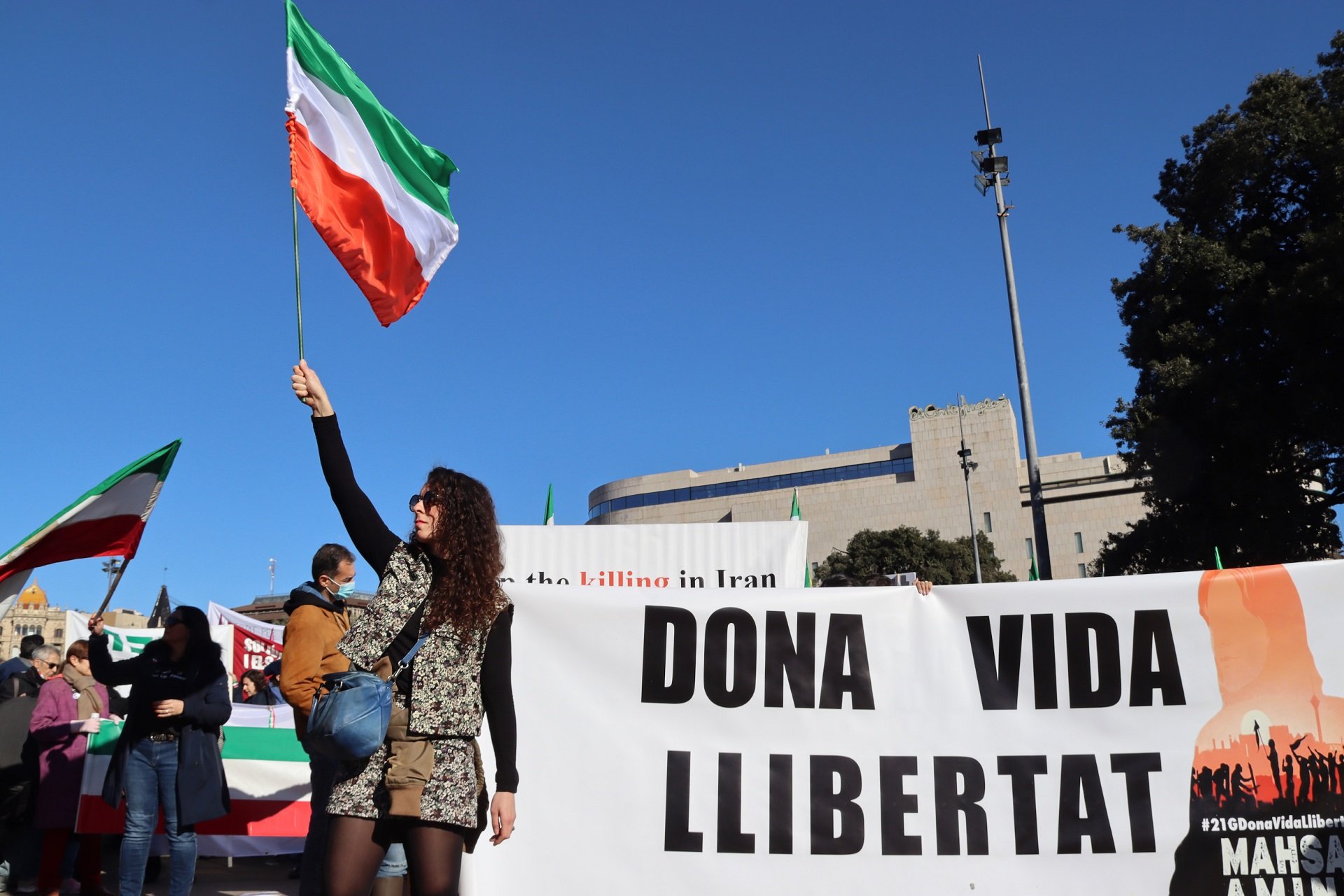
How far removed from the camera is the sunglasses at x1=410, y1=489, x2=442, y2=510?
3.09 meters

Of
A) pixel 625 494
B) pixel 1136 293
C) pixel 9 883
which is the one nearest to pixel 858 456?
pixel 625 494

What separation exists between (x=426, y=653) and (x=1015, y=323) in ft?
55.2

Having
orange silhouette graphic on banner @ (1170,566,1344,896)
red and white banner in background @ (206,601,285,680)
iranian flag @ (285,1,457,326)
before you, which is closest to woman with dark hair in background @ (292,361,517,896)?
iranian flag @ (285,1,457,326)

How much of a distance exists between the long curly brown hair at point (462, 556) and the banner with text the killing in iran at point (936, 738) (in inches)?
68.6

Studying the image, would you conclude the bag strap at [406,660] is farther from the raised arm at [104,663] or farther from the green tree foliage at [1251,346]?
the green tree foliage at [1251,346]

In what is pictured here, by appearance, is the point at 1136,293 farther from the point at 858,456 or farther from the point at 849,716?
the point at 858,456

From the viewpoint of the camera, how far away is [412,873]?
109 inches

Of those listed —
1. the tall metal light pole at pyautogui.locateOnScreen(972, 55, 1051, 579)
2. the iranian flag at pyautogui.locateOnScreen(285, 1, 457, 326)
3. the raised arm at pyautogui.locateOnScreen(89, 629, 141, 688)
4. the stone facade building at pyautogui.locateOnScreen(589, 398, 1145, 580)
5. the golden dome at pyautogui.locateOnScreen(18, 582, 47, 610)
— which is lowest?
the raised arm at pyautogui.locateOnScreen(89, 629, 141, 688)

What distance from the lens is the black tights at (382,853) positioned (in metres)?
2.71

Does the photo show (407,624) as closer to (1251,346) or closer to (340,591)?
(340,591)

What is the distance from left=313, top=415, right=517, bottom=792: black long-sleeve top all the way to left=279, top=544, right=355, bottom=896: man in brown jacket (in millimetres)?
1115

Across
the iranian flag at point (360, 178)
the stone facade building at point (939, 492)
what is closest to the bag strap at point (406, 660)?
the iranian flag at point (360, 178)

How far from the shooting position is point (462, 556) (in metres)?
3.03

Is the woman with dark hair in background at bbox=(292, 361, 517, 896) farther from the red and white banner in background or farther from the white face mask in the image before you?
the red and white banner in background
